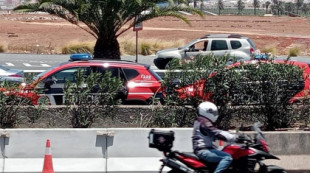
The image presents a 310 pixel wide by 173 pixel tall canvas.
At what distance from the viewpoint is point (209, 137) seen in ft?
31.5

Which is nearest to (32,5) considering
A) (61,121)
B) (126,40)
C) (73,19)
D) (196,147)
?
(73,19)

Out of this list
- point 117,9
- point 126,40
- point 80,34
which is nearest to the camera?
point 117,9

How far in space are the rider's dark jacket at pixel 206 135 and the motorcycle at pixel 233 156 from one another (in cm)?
14

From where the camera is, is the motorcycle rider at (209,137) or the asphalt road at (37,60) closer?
the motorcycle rider at (209,137)

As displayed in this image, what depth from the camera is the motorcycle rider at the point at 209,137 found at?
9.40m

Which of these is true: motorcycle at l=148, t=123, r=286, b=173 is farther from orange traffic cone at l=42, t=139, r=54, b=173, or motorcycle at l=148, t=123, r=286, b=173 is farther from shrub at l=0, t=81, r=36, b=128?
shrub at l=0, t=81, r=36, b=128

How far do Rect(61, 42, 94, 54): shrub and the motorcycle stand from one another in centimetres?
3026

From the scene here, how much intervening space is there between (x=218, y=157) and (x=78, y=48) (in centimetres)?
3199

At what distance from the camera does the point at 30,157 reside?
11992 millimetres

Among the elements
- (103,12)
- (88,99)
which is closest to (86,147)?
(88,99)

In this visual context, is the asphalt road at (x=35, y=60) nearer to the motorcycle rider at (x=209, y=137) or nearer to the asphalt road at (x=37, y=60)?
the asphalt road at (x=37, y=60)

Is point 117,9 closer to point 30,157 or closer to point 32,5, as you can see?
point 32,5

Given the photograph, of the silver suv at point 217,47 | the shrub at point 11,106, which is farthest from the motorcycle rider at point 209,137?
the silver suv at point 217,47

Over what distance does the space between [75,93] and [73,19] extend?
34.9ft
